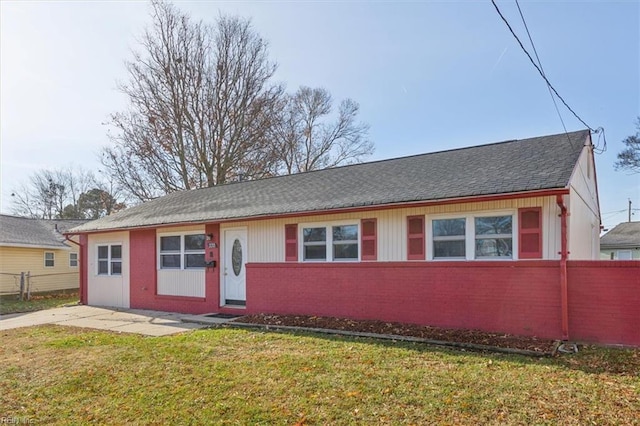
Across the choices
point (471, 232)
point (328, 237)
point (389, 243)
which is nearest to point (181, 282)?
point (328, 237)

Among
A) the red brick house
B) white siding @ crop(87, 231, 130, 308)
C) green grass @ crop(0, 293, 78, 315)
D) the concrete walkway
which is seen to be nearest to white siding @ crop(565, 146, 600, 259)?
the red brick house

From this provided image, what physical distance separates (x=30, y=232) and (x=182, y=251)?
14.0 m

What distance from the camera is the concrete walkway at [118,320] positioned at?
30.7 feet

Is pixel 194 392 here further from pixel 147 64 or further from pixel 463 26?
pixel 147 64

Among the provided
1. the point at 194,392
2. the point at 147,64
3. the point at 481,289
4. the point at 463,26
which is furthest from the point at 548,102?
the point at 147,64

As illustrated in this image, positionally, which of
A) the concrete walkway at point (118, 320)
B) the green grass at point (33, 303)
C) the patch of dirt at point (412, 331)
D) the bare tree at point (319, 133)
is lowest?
Result: the green grass at point (33, 303)

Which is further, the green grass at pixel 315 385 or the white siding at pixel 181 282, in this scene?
the white siding at pixel 181 282

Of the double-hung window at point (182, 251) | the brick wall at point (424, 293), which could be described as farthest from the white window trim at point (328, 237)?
the double-hung window at point (182, 251)

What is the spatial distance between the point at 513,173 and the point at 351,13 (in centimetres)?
422

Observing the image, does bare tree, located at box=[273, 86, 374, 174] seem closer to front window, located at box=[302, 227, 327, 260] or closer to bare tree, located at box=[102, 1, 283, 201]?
bare tree, located at box=[102, 1, 283, 201]

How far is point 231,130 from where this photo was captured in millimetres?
23844

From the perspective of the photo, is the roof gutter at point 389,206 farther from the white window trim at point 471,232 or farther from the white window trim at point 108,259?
the white window trim at point 108,259

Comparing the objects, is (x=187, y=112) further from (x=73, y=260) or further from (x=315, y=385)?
(x=315, y=385)

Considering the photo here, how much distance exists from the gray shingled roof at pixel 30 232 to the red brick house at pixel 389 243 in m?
7.81
